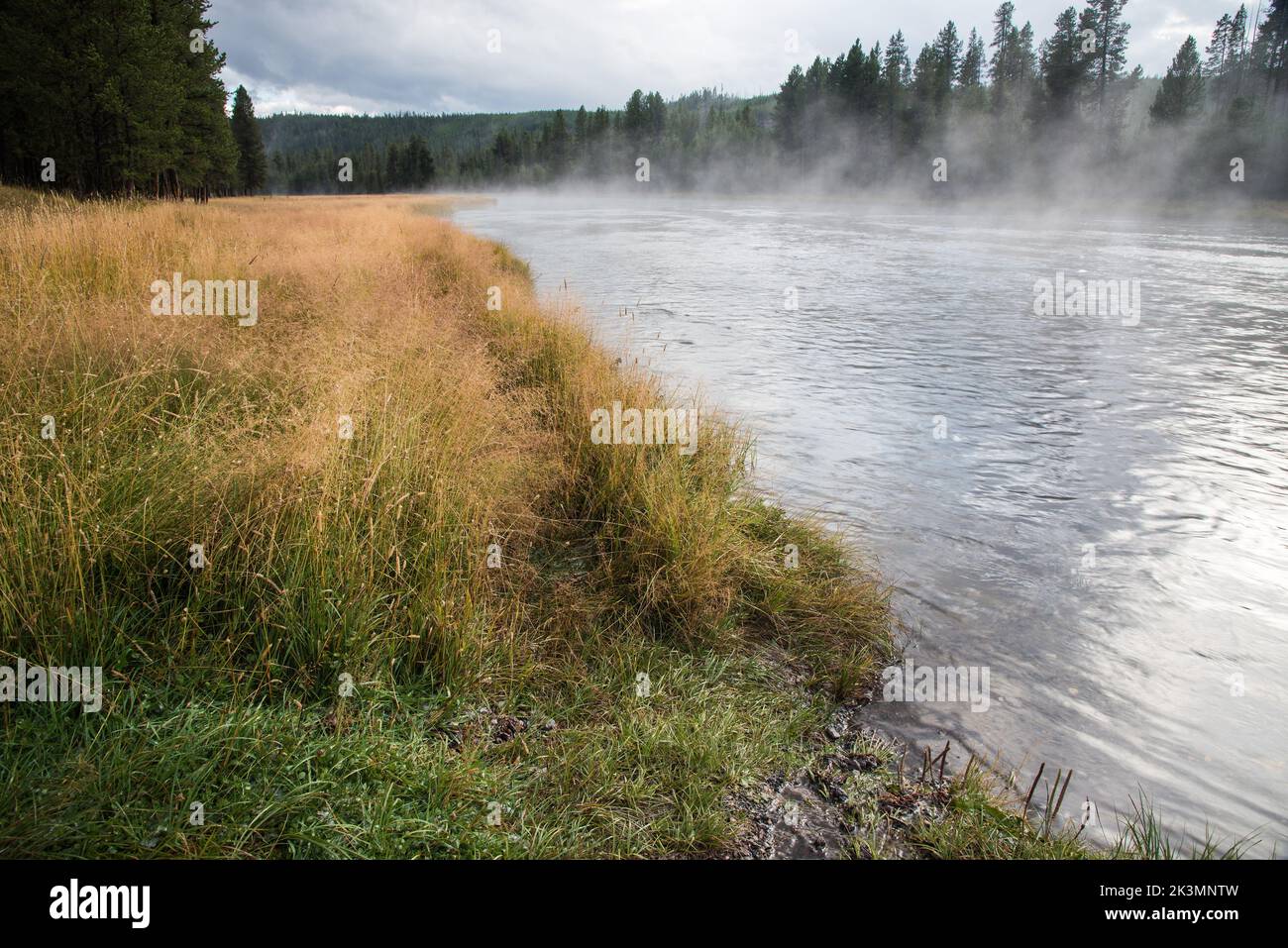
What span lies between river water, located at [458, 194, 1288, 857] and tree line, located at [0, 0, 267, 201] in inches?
610

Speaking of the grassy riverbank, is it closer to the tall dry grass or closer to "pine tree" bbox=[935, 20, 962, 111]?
the tall dry grass

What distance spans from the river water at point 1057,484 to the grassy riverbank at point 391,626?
29.5 inches

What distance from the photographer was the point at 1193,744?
3619mm

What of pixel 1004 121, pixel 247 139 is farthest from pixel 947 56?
pixel 247 139

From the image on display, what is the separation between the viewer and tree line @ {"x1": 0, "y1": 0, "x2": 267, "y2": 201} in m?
20.0

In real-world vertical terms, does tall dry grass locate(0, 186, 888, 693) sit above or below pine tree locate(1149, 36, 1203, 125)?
below

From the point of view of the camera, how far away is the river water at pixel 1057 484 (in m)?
3.67

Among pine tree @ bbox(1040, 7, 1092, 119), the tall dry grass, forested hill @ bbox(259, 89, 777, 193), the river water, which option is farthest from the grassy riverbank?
forested hill @ bbox(259, 89, 777, 193)

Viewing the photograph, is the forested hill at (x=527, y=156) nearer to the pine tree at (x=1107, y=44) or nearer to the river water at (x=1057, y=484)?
the pine tree at (x=1107, y=44)

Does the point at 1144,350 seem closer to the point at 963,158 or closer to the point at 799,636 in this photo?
the point at 799,636

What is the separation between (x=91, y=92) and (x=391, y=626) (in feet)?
85.6

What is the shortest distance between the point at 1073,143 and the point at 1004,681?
6763 cm

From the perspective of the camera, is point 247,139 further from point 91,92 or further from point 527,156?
point 527,156
